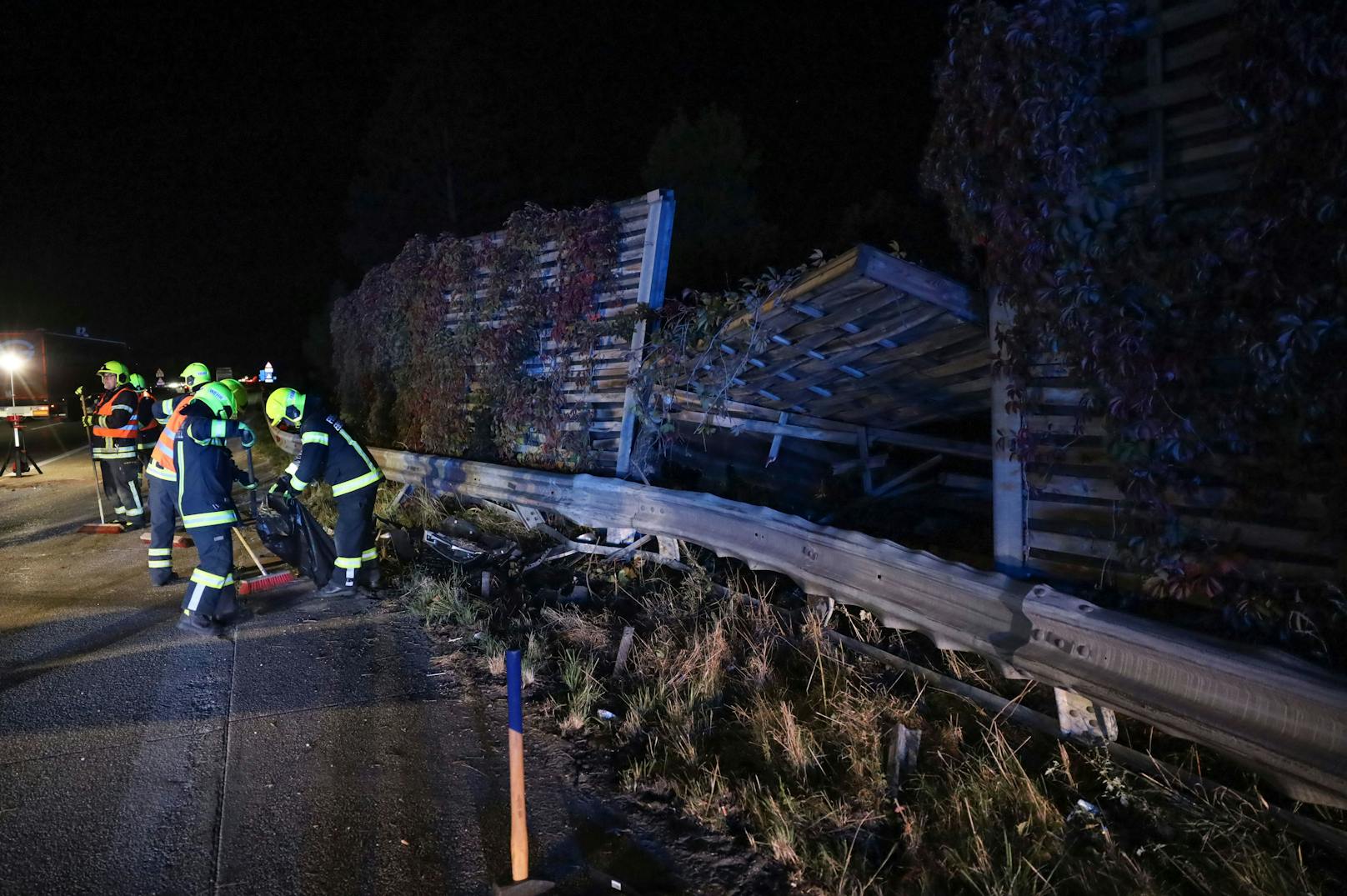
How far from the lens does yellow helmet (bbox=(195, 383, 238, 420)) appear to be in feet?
19.3

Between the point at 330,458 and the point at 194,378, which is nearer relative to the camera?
the point at 330,458

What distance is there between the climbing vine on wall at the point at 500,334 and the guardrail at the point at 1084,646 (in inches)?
93.5

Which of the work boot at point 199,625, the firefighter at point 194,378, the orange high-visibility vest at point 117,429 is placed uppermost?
the firefighter at point 194,378

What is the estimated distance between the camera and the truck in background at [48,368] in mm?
16484

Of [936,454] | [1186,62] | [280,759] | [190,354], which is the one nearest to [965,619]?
[1186,62]

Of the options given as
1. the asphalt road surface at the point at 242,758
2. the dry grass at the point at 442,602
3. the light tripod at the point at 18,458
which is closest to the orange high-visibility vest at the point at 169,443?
the asphalt road surface at the point at 242,758

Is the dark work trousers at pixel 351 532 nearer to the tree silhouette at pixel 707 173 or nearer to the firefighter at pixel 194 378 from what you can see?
the firefighter at pixel 194 378

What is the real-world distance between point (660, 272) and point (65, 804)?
208 inches

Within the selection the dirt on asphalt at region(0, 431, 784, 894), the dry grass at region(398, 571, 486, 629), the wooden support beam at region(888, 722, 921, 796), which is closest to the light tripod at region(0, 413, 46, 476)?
the dirt on asphalt at region(0, 431, 784, 894)

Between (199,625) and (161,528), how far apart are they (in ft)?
4.42

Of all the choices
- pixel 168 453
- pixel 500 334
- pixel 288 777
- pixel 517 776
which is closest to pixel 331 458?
pixel 168 453

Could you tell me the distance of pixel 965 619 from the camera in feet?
12.5

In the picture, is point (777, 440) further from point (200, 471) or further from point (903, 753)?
point (200, 471)

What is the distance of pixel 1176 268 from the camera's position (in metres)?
3.30
